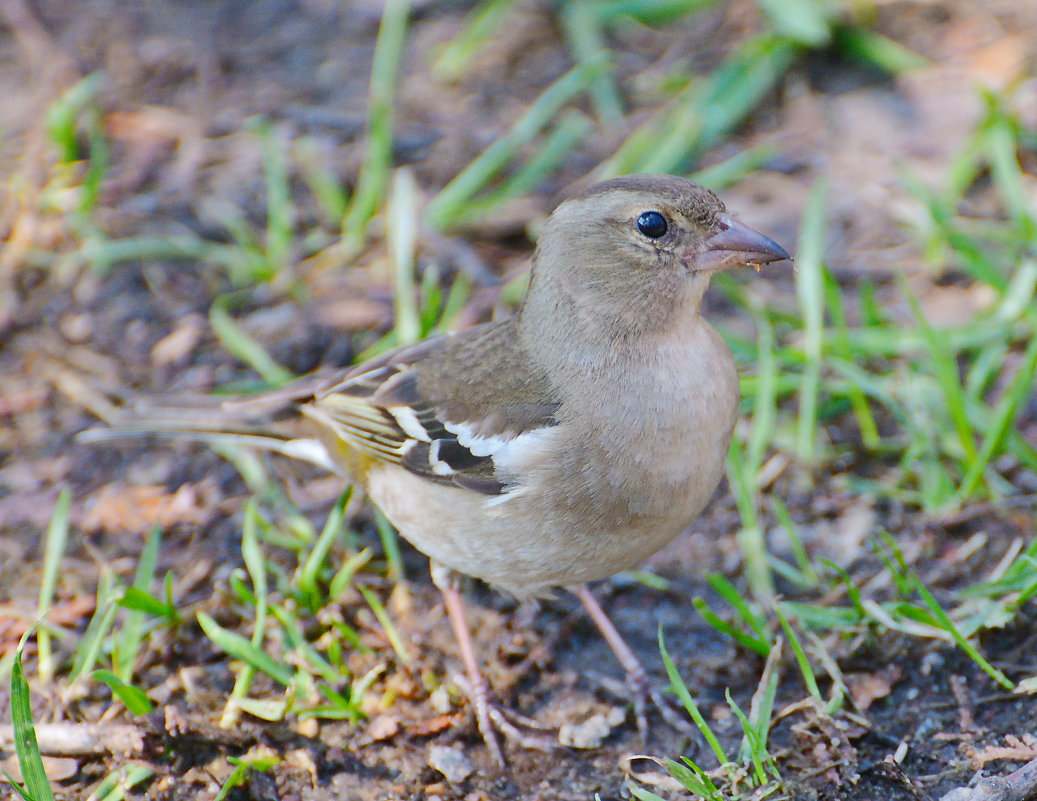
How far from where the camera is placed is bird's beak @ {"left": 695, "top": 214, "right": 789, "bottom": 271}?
3625 mm

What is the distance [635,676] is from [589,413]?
1067 millimetres

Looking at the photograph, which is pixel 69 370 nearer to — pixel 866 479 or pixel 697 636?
pixel 697 636

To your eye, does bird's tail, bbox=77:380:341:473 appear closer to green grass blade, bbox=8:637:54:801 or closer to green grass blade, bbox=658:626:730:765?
green grass blade, bbox=8:637:54:801

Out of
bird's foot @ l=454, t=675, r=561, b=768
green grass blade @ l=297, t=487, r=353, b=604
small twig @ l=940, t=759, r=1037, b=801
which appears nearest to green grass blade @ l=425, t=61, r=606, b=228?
green grass blade @ l=297, t=487, r=353, b=604

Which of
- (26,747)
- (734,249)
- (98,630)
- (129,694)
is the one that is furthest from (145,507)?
(734,249)

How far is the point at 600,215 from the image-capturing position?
12.1 feet

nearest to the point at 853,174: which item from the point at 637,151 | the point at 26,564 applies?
the point at 637,151

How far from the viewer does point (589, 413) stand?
3609 millimetres

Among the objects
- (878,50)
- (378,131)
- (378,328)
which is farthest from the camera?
(878,50)

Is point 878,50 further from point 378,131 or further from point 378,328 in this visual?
point 378,328

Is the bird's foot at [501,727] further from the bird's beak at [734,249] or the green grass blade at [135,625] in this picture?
the bird's beak at [734,249]

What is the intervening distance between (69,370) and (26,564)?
1.15 m

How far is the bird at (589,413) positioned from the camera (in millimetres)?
3574

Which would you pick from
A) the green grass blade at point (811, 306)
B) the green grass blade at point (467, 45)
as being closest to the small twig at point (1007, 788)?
the green grass blade at point (811, 306)
